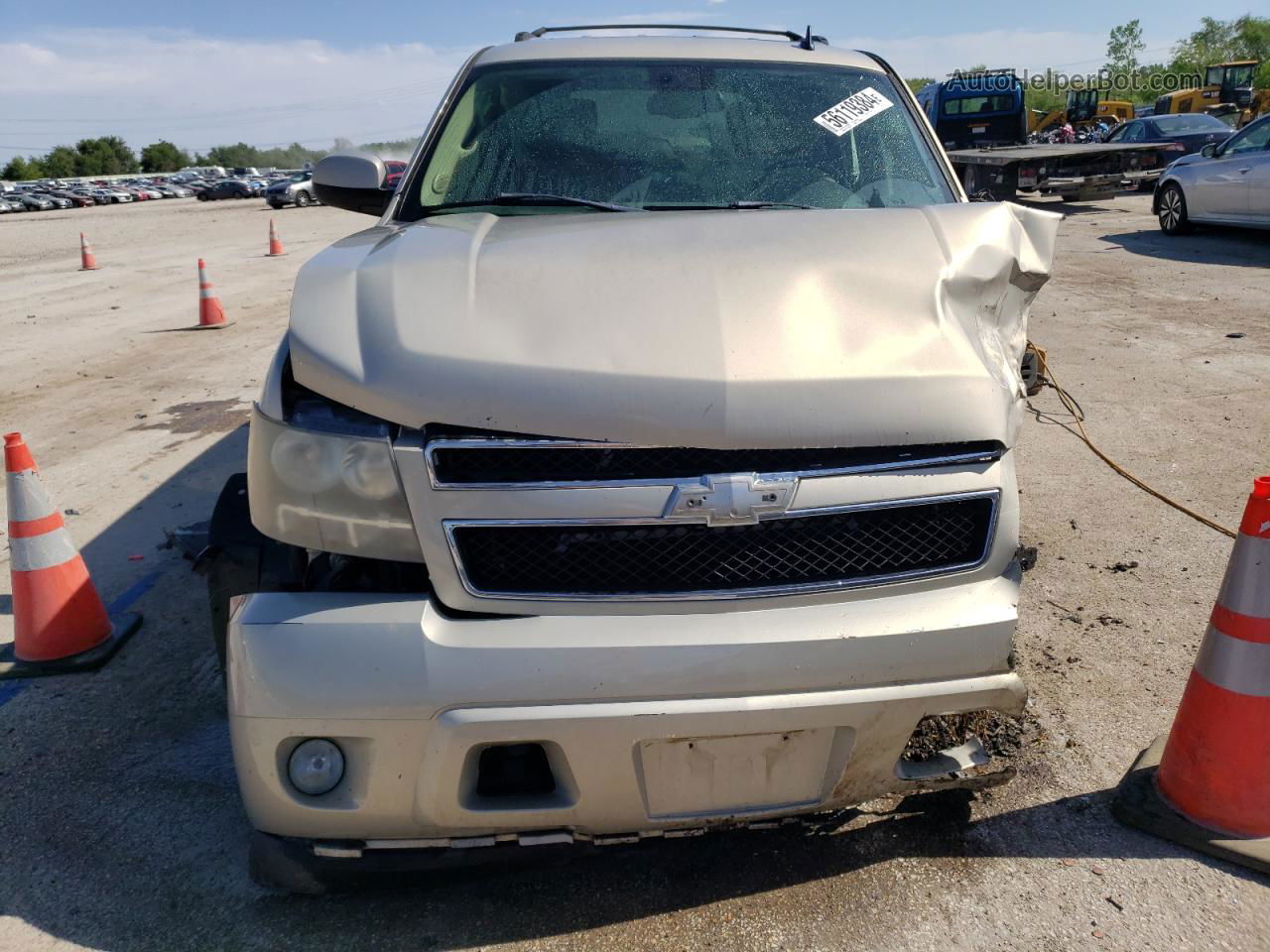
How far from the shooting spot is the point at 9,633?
3727 mm

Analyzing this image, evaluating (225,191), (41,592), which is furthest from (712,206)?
(225,191)

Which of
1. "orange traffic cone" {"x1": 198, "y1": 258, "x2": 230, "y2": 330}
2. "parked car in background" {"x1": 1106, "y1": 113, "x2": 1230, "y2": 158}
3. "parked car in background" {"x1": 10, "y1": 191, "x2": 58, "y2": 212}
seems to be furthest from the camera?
"parked car in background" {"x1": 10, "y1": 191, "x2": 58, "y2": 212}

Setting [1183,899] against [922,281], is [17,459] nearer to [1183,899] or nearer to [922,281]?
[922,281]

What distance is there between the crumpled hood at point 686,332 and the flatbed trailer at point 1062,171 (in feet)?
49.8

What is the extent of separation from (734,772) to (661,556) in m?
0.46

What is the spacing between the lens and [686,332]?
1.99 m

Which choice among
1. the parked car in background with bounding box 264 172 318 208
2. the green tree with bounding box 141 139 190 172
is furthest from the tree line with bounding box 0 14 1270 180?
the parked car in background with bounding box 264 172 318 208

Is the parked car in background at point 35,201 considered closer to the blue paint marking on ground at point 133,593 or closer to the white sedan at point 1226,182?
the white sedan at point 1226,182

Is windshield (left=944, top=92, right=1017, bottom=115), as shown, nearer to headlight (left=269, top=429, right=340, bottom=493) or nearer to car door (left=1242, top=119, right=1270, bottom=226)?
car door (left=1242, top=119, right=1270, bottom=226)

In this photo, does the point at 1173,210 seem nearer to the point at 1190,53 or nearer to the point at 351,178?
the point at 351,178

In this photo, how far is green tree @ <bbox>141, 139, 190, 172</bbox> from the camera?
11225 cm

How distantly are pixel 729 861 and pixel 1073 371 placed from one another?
19.1ft

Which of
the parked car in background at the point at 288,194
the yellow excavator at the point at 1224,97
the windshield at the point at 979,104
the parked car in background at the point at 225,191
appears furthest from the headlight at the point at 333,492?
the parked car in background at the point at 225,191

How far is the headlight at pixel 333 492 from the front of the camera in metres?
1.93
